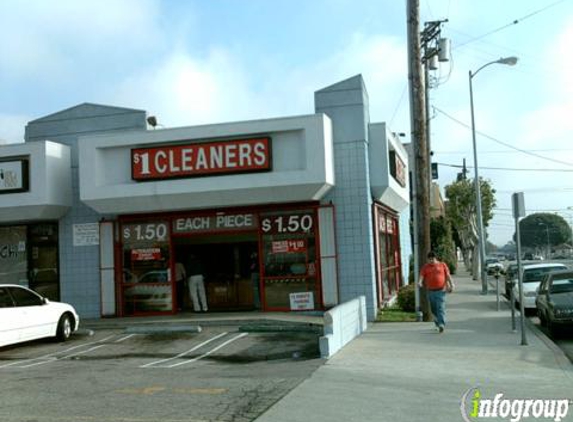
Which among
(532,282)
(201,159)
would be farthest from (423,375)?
(532,282)

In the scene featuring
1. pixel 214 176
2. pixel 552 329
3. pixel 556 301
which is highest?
pixel 214 176

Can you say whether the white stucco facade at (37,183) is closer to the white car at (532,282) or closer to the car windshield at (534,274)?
the white car at (532,282)

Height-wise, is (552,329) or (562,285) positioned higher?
(562,285)

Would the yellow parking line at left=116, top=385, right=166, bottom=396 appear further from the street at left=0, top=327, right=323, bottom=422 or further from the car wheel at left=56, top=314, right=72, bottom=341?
the car wheel at left=56, top=314, right=72, bottom=341

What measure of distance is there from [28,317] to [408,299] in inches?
376

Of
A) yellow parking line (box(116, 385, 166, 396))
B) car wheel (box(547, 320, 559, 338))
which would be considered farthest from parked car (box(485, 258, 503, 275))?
yellow parking line (box(116, 385, 166, 396))

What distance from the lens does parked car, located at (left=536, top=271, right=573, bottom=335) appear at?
13.7 m

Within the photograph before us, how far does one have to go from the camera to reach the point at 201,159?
16.2 m

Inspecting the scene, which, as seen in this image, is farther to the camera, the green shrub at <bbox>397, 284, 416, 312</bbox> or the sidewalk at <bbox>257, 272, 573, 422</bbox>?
the green shrub at <bbox>397, 284, 416, 312</bbox>

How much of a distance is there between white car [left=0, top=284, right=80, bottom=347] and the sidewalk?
649cm

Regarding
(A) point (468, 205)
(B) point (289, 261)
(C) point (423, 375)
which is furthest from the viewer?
(A) point (468, 205)

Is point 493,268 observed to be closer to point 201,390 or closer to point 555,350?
point 555,350

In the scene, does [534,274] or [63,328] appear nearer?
[63,328]

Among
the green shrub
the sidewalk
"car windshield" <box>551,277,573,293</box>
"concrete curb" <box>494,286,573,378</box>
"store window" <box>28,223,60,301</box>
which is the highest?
"store window" <box>28,223,60,301</box>
